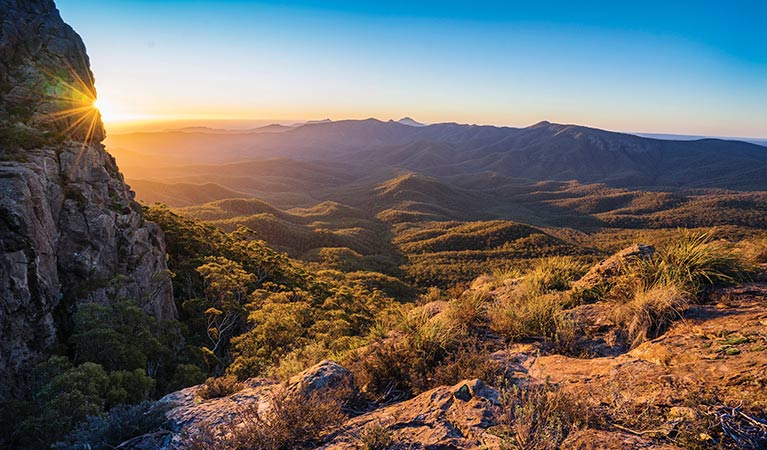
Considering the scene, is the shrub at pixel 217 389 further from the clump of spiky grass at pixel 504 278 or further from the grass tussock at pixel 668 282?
the clump of spiky grass at pixel 504 278

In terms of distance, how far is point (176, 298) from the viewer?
66.9 feet

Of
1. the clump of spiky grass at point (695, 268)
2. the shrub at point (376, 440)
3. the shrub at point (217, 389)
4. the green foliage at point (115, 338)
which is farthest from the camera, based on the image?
the green foliage at point (115, 338)

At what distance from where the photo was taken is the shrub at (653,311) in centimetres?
485

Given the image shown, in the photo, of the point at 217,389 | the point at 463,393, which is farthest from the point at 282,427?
the point at 217,389

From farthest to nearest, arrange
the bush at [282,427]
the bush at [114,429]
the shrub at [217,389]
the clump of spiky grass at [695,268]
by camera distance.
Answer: the clump of spiky grass at [695,268] < the shrub at [217,389] < the bush at [114,429] < the bush at [282,427]

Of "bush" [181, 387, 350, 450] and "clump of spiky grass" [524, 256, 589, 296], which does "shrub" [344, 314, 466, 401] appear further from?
"clump of spiky grass" [524, 256, 589, 296]

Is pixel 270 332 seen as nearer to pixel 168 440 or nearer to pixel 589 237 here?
pixel 168 440

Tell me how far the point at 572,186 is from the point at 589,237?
93.8m

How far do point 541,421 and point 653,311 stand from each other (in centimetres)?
315

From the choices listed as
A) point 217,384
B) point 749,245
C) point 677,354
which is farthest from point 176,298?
point 749,245

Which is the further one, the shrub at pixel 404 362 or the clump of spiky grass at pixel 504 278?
the clump of spiky grass at pixel 504 278

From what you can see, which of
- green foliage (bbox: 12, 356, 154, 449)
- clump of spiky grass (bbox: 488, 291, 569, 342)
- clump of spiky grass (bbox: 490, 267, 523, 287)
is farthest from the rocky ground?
clump of spiky grass (bbox: 490, 267, 523, 287)

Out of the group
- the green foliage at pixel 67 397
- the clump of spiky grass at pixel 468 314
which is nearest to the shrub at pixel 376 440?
the clump of spiky grass at pixel 468 314

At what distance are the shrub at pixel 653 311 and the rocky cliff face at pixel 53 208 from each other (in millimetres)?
13563
